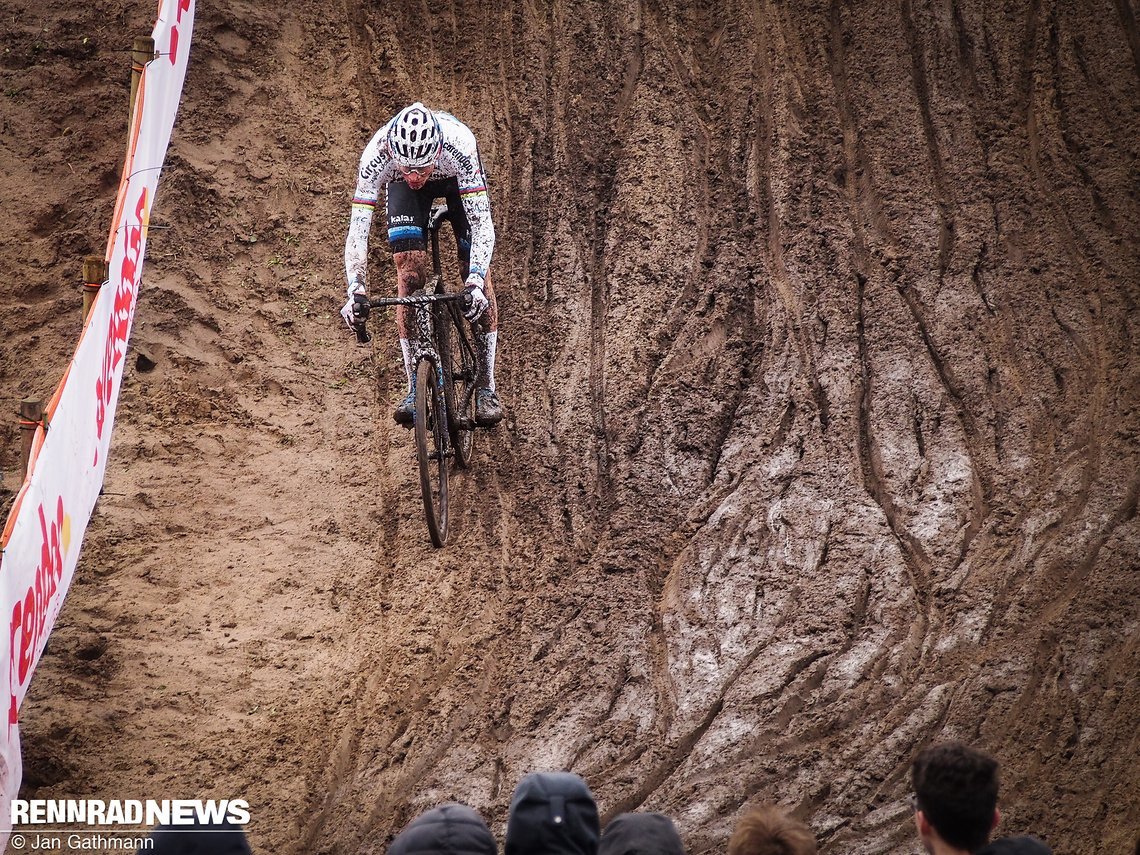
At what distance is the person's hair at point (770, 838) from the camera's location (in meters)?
3.01

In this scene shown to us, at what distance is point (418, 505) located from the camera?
8078 mm

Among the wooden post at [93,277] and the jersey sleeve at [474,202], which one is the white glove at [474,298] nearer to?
the jersey sleeve at [474,202]

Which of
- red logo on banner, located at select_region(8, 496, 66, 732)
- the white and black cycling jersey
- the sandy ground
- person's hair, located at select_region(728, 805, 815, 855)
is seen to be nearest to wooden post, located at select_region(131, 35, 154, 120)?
the white and black cycling jersey

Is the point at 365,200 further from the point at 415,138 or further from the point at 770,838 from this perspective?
the point at 770,838

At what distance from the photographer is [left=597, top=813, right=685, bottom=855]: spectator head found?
10.1 feet

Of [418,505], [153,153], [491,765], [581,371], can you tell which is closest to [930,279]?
[581,371]

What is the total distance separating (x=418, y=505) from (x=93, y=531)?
2.28 meters

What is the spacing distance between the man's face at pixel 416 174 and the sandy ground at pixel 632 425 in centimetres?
220

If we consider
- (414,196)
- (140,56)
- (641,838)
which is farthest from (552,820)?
(140,56)

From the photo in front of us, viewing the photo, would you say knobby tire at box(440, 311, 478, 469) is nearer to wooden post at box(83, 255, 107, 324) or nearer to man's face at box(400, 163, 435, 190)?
man's face at box(400, 163, 435, 190)

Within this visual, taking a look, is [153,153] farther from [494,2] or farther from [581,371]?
[494,2]

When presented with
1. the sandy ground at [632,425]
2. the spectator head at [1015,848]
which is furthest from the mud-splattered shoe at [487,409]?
the spectator head at [1015,848]

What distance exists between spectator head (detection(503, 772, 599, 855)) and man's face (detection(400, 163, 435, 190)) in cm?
467

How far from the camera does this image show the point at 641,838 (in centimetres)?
312
